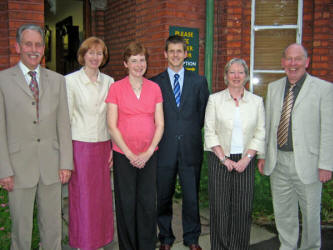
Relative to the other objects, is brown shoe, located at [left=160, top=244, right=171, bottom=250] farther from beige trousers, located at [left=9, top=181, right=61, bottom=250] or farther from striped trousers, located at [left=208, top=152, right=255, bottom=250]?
beige trousers, located at [left=9, top=181, right=61, bottom=250]

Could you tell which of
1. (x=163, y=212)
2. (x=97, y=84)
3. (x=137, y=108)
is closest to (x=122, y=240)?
(x=163, y=212)

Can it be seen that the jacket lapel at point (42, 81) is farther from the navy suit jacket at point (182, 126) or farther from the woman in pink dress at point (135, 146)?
the navy suit jacket at point (182, 126)

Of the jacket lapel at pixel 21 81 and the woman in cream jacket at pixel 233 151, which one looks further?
the woman in cream jacket at pixel 233 151

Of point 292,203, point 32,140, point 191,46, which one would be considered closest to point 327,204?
point 292,203

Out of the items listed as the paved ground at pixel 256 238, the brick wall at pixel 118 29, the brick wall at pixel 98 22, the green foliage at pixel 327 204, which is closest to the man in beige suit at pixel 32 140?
the paved ground at pixel 256 238

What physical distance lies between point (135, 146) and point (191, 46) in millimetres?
3007

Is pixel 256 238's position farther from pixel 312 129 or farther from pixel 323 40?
pixel 323 40

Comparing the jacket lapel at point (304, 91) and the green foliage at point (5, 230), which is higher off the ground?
the jacket lapel at point (304, 91)

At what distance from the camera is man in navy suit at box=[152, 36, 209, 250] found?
3402 mm

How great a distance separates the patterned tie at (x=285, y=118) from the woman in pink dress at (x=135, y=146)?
3.76 feet

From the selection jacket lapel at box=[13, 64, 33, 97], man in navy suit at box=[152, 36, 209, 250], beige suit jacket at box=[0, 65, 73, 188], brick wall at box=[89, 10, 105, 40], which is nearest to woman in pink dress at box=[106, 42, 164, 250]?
man in navy suit at box=[152, 36, 209, 250]

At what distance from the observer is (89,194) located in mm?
3172

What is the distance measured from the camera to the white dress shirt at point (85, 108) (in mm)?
3064

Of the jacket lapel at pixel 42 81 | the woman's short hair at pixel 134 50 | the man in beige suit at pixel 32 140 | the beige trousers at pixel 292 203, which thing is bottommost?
the beige trousers at pixel 292 203
